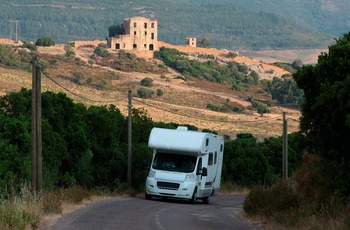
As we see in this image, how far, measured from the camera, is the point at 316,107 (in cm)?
1967

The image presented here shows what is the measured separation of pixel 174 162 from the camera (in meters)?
33.3

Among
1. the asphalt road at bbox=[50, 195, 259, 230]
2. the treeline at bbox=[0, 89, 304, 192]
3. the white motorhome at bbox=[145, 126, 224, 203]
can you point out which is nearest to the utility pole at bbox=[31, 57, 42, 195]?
the asphalt road at bbox=[50, 195, 259, 230]

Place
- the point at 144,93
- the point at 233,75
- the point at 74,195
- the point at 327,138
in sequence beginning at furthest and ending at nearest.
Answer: the point at 233,75, the point at 144,93, the point at 74,195, the point at 327,138

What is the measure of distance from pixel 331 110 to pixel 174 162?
1462 centimetres

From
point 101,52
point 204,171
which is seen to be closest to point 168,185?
point 204,171

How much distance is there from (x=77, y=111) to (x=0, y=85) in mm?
46933

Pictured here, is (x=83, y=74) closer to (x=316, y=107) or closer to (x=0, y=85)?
(x=0, y=85)

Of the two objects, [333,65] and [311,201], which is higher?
[333,65]

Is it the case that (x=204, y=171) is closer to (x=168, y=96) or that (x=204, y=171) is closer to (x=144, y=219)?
(x=144, y=219)

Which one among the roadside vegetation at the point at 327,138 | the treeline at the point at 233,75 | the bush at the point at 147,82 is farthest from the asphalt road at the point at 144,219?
the treeline at the point at 233,75

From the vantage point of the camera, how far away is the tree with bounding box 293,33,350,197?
62.3 feet

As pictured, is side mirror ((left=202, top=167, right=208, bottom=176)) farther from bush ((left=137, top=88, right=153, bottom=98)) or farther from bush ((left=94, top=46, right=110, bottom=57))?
bush ((left=94, top=46, right=110, bottom=57))

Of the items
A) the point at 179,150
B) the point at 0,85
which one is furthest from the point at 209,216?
the point at 0,85

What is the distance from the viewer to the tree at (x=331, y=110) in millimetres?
18984
